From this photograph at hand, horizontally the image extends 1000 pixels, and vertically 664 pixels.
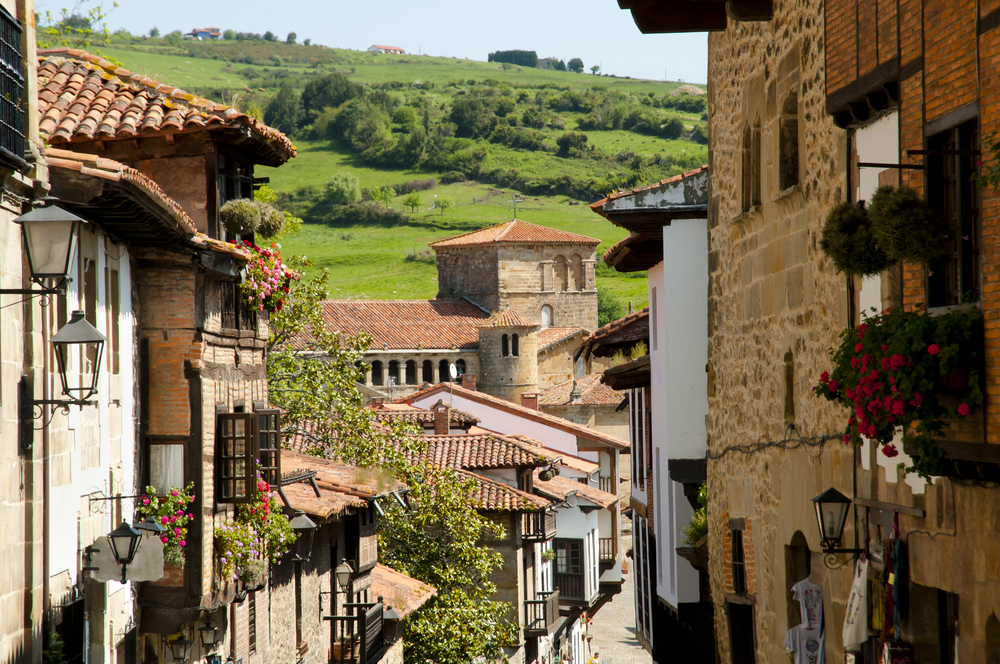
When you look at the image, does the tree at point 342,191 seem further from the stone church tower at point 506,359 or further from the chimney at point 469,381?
the chimney at point 469,381

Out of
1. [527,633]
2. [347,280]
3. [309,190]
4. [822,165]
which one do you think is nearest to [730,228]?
[822,165]

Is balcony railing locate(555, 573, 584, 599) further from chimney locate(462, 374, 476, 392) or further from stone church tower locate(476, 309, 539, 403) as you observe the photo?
stone church tower locate(476, 309, 539, 403)

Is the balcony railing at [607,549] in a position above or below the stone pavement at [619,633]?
above

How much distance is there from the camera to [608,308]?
102000 mm

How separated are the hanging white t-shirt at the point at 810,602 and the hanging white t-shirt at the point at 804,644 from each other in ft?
0.23

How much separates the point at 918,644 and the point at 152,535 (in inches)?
257

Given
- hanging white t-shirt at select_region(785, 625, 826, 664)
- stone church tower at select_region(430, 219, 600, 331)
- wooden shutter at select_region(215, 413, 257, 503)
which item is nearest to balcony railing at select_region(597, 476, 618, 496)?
wooden shutter at select_region(215, 413, 257, 503)

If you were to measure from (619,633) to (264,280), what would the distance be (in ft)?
105

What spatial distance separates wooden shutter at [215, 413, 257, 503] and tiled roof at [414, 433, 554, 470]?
1615 centimetres

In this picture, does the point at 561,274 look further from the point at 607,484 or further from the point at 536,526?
the point at 536,526

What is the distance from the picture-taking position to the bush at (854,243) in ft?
21.8

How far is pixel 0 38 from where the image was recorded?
7809 millimetres

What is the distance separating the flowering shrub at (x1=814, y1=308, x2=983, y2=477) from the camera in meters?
5.64

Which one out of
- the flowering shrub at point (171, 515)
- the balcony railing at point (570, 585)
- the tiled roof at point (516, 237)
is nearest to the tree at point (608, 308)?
the tiled roof at point (516, 237)
